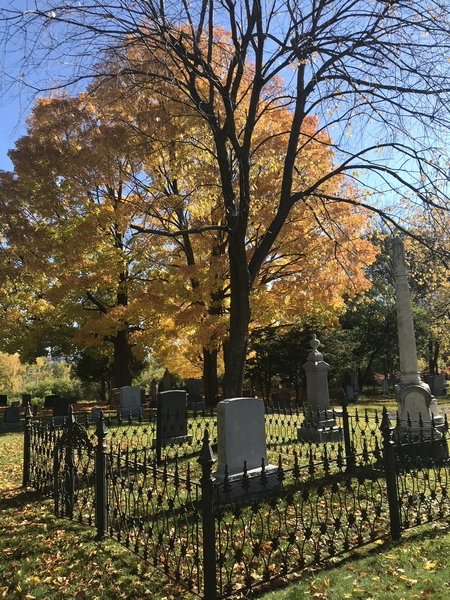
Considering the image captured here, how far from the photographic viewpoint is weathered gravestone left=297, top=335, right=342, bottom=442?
10.9 meters

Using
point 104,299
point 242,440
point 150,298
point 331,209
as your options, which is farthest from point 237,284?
point 104,299

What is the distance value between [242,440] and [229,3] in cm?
730

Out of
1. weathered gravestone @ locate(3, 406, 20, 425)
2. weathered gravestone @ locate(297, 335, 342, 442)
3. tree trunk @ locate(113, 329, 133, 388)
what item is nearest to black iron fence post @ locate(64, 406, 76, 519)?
weathered gravestone @ locate(297, 335, 342, 442)

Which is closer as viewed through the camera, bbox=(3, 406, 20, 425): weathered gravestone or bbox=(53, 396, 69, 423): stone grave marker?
bbox=(53, 396, 69, 423): stone grave marker

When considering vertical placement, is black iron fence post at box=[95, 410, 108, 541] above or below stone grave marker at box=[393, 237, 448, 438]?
below

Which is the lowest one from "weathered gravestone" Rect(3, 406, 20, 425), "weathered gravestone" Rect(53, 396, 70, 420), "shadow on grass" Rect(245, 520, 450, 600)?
"shadow on grass" Rect(245, 520, 450, 600)

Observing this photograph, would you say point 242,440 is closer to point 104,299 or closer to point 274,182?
point 274,182

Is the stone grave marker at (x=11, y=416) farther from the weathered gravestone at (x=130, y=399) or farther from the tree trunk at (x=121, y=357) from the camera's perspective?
the tree trunk at (x=121, y=357)

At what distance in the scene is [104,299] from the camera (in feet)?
74.7

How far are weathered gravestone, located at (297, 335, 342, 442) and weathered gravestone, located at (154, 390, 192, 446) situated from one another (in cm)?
291

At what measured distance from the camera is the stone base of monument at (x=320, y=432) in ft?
35.5

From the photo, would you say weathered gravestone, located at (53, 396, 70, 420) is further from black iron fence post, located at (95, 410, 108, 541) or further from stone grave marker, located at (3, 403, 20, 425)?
black iron fence post, located at (95, 410, 108, 541)

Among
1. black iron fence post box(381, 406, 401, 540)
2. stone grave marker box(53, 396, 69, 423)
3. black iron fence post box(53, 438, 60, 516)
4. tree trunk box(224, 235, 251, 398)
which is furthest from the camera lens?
stone grave marker box(53, 396, 69, 423)

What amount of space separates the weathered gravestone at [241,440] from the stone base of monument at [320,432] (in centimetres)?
447
